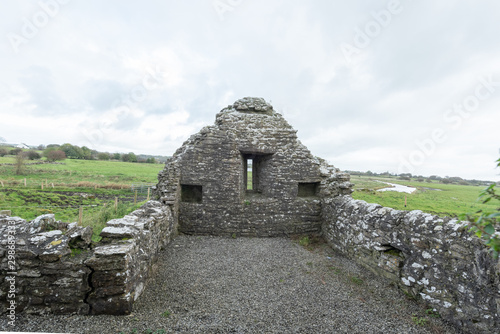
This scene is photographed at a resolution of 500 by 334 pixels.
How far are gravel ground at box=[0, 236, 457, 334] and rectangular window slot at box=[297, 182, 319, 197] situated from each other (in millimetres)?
2977

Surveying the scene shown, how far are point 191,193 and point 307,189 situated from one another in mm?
4692

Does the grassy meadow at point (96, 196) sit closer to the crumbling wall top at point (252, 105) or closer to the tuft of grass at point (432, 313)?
the tuft of grass at point (432, 313)

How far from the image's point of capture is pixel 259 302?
157 inches

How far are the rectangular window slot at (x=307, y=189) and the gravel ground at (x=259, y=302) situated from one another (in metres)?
2.98

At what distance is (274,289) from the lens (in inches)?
175

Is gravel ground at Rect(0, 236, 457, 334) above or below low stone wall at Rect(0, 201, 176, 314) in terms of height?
below

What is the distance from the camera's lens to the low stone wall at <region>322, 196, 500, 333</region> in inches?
119

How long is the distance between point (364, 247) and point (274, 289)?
260 centimetres

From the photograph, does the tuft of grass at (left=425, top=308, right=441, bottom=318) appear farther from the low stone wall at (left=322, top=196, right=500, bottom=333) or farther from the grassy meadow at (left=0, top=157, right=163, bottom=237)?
the grassy meadow at (left=0, top=157, right=163, bottom=237)

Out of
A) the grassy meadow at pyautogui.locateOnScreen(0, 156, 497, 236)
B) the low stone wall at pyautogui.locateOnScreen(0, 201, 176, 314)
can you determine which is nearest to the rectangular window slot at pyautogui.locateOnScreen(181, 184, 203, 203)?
the low stone wall at pyautogui.locateOnScreen(0, 201, 176, 314)

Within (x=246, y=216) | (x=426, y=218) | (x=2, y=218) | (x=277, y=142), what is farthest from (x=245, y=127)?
(x=2, y=218)

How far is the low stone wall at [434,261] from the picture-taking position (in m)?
3.01

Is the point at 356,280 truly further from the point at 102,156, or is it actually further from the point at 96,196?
the point at 102,156

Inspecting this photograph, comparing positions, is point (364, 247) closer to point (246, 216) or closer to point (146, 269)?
point (246, 216)
